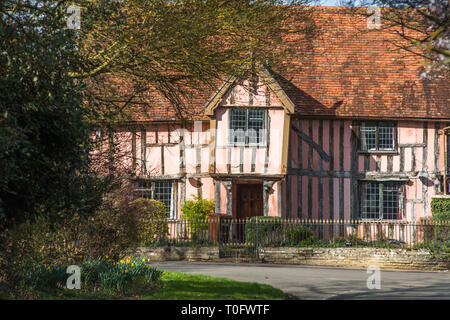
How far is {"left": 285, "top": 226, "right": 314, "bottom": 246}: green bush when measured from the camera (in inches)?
907

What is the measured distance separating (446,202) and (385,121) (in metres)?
4.38

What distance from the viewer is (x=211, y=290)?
1226cm

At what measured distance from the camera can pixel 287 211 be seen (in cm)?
2591

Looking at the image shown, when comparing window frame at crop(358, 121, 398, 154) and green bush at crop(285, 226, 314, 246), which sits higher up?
window frame at crop(358, 121, 398, 154)

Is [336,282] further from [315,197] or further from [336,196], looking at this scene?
[336,196]

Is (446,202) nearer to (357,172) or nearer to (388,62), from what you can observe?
(357,172)

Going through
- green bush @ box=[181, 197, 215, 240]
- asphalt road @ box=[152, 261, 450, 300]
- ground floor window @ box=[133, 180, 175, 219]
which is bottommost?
asphalt road @ box=[152, 261, 450, 300]

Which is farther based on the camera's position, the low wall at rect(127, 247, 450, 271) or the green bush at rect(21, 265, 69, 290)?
the low wall at rect(127, 247, 450, 271)

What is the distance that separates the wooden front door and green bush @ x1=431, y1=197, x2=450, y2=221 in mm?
7453

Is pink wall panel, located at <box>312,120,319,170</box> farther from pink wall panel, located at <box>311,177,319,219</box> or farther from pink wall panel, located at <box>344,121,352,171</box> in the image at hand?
pink wall panel, located at <box>344,121,352,171</box>

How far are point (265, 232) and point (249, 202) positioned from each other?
422cm

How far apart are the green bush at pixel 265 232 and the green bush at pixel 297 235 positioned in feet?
1.25

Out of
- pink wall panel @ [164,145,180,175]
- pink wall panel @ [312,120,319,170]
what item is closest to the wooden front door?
pink wall panel @ [312,120,319,170]
